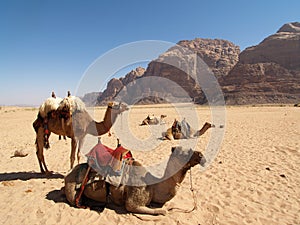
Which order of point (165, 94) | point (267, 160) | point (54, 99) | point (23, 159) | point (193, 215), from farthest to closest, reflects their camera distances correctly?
1. point (165, 94)
2. point (23, 159)
3. point (267, 160)
4. point (54, 99)
5. point (193, 215)

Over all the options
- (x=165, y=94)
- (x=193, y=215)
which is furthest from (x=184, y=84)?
(x=193, y=215)

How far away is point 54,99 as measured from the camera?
19.6 feet

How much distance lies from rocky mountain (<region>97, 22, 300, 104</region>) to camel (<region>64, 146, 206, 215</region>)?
148ft

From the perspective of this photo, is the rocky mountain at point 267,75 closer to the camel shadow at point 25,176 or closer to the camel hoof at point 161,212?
the camel shadow at point 25,176

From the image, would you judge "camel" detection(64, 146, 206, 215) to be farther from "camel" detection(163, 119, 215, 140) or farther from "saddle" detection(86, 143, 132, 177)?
"camel" detection(163, 119, 215, 140)

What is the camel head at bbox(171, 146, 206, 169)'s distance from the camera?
11.5ft

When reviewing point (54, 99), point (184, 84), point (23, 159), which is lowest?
point (23, 159)

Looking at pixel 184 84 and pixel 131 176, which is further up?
pixel 184 84

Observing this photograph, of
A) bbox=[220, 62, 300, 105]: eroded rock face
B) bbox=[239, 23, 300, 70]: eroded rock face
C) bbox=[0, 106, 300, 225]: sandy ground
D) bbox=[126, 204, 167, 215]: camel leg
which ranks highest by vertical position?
bbox=[239, 23, 300, 70]: eroded rock face

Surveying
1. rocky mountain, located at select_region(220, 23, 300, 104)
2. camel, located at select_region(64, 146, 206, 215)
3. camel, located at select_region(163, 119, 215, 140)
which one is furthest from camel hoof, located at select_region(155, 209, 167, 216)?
rocky mountain, located at select_region(220, 23, 300, 104)

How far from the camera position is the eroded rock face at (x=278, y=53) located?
3354 inches

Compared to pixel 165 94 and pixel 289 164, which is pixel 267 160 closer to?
pixel 289 164

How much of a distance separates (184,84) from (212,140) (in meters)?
103

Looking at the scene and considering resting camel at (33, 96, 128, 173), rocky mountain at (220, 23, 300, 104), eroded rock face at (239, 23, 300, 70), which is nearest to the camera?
resting camel at (33, 96, 128, 173)
